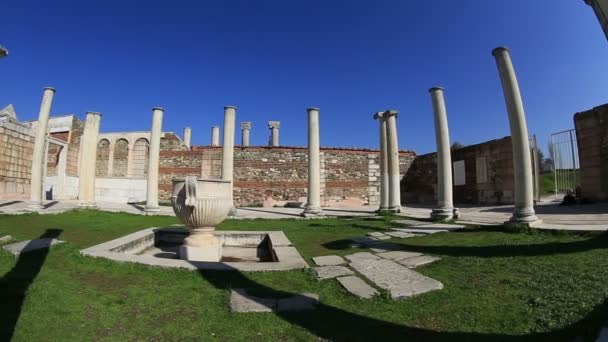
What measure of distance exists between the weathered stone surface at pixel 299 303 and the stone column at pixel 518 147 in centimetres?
594

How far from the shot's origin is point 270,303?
343 centimetres

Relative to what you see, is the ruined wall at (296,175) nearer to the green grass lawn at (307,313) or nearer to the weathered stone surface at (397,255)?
the weathered stone surface at (397,255)

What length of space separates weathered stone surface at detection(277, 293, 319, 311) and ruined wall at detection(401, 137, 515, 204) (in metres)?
15.4

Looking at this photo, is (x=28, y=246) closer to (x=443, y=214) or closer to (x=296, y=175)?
(x=443, y=214)

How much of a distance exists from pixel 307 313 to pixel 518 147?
709cm

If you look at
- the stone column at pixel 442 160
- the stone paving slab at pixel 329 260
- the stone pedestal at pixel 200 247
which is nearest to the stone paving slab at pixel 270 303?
the stone paving slab at pixel 329 260

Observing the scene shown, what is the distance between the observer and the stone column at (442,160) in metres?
10.4

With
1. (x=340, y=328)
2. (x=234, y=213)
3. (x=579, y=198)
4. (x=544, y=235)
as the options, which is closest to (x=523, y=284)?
(x=340, y=328)

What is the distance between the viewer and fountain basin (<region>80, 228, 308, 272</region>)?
15.8 feet

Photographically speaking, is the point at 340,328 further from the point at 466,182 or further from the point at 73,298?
the point at 466,182

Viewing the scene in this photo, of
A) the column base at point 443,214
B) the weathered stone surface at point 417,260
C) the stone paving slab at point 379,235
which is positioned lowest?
the weathered stone surface at point 417,260

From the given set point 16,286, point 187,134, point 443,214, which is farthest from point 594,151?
point 187,134

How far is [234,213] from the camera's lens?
12906 mm

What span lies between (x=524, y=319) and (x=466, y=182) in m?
17.7
